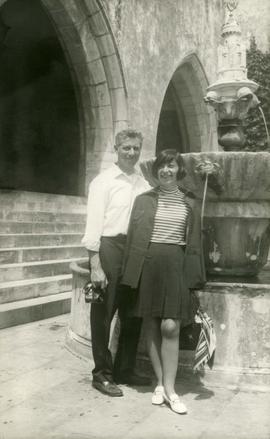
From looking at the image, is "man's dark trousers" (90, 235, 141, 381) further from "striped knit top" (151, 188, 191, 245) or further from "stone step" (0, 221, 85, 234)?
"stone step" (0, 221, 85, 234)

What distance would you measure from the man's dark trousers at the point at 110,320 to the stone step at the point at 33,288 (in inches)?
80.9

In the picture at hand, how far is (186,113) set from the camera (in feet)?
47.0

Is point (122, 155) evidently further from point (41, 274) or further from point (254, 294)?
point (41, 274)

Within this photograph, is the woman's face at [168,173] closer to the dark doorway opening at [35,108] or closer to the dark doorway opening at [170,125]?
the dark doorway opening at [35,108]

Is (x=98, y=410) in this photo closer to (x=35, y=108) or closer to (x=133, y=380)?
(x=133, y=380)

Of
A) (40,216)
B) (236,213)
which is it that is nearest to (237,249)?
(236,213)

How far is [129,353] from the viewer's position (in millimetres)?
3059

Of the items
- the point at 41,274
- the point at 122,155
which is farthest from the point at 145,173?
the point at 41,274

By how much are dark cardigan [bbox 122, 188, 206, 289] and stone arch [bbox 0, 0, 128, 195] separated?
666cm

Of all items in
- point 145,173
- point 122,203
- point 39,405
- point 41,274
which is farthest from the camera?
point 41,274

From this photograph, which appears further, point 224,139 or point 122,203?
point 224,139

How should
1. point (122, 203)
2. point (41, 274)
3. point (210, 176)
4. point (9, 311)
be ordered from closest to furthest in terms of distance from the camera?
1. point (122, 203)
2. point (210, 176)
3. point (9, 311)
4. point (41, 274)

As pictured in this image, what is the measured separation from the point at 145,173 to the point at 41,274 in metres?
2.33

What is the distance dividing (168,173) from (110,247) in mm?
559
